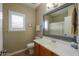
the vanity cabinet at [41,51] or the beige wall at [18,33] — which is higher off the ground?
the beige wall at [18,33]

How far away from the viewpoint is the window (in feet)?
3.41

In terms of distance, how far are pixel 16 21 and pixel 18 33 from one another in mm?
164

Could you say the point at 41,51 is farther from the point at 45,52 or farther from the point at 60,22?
the point at 60,22

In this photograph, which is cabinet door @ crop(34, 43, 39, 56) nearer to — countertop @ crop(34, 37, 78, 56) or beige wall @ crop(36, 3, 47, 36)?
countertop @ crop(34, 37, 78, 56)

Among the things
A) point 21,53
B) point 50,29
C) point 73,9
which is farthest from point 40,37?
point 73,9

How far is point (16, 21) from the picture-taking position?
1057 mm

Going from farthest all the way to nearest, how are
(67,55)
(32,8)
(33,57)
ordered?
(32,8) → (33,57) → (67,55)

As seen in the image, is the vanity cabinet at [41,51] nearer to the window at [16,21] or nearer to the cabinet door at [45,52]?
the cabinet door at [45,52]

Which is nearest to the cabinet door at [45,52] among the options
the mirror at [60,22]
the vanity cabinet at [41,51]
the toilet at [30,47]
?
the vanity cabinet at [41,51]

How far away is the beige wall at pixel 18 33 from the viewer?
1021mm

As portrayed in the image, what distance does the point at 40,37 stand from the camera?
1142 millimetres

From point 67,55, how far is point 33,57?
0.40 metres

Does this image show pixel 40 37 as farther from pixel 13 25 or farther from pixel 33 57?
pixel 13 25

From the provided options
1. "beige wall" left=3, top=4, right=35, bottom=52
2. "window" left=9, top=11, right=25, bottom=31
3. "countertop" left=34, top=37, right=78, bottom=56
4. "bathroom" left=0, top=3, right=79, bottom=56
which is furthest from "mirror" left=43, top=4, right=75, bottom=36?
"window" left=9, top=11, right=25, bottom=31
